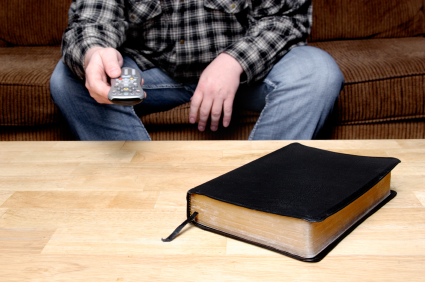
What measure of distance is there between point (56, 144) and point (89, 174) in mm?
157

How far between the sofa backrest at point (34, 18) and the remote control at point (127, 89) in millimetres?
1071

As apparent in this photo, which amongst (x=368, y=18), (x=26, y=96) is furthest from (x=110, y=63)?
(x=368, y=18)

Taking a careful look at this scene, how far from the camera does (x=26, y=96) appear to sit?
1.12m

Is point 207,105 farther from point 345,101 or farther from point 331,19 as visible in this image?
point 331,19

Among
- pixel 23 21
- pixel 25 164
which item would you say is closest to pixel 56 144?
pixel 25 164

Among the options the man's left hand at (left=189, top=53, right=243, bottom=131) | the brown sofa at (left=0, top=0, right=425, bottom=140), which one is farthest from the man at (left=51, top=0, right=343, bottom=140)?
the brown sofa at (left=0, top=0, right=425, bottom=140)

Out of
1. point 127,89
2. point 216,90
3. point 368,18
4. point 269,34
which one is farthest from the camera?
point 368,18

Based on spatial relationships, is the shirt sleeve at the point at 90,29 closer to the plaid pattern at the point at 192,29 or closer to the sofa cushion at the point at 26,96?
the plaid pattern at the point at 192,29

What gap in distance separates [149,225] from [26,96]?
918 millimetres

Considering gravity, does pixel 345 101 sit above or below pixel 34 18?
below

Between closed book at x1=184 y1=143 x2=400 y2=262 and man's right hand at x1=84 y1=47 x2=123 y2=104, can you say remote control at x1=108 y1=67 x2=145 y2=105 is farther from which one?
closed book at x1=184 y1=143 x2=400 y2=262

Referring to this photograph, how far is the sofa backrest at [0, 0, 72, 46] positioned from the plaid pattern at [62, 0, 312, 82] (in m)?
0.57

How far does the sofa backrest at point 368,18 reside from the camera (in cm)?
147

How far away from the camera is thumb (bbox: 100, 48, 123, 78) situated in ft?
2.05
